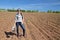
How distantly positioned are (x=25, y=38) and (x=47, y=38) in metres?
1.52

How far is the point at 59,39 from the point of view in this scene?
506 inches

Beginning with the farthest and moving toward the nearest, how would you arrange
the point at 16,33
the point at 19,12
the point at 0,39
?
1. the point at 16,33
2. the point at 19,12
3. the point at 0,39

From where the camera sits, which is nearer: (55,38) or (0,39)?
(0,39)

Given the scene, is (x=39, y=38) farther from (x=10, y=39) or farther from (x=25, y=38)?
(x=10, y=39)

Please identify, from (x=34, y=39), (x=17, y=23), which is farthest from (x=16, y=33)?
(x=34, y=39)

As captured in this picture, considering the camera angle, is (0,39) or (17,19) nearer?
(0,39)

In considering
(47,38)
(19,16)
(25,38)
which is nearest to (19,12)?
(19,16)

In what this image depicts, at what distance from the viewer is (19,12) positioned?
517 inches

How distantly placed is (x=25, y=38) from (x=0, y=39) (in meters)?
1.70

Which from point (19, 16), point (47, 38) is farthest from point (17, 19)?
point (47, 38)

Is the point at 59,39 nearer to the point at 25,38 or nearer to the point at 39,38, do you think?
the point at 39,38

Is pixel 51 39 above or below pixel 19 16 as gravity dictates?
below

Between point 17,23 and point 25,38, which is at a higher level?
point 17,23

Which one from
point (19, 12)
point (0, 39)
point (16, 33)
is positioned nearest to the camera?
point (0, 39)
